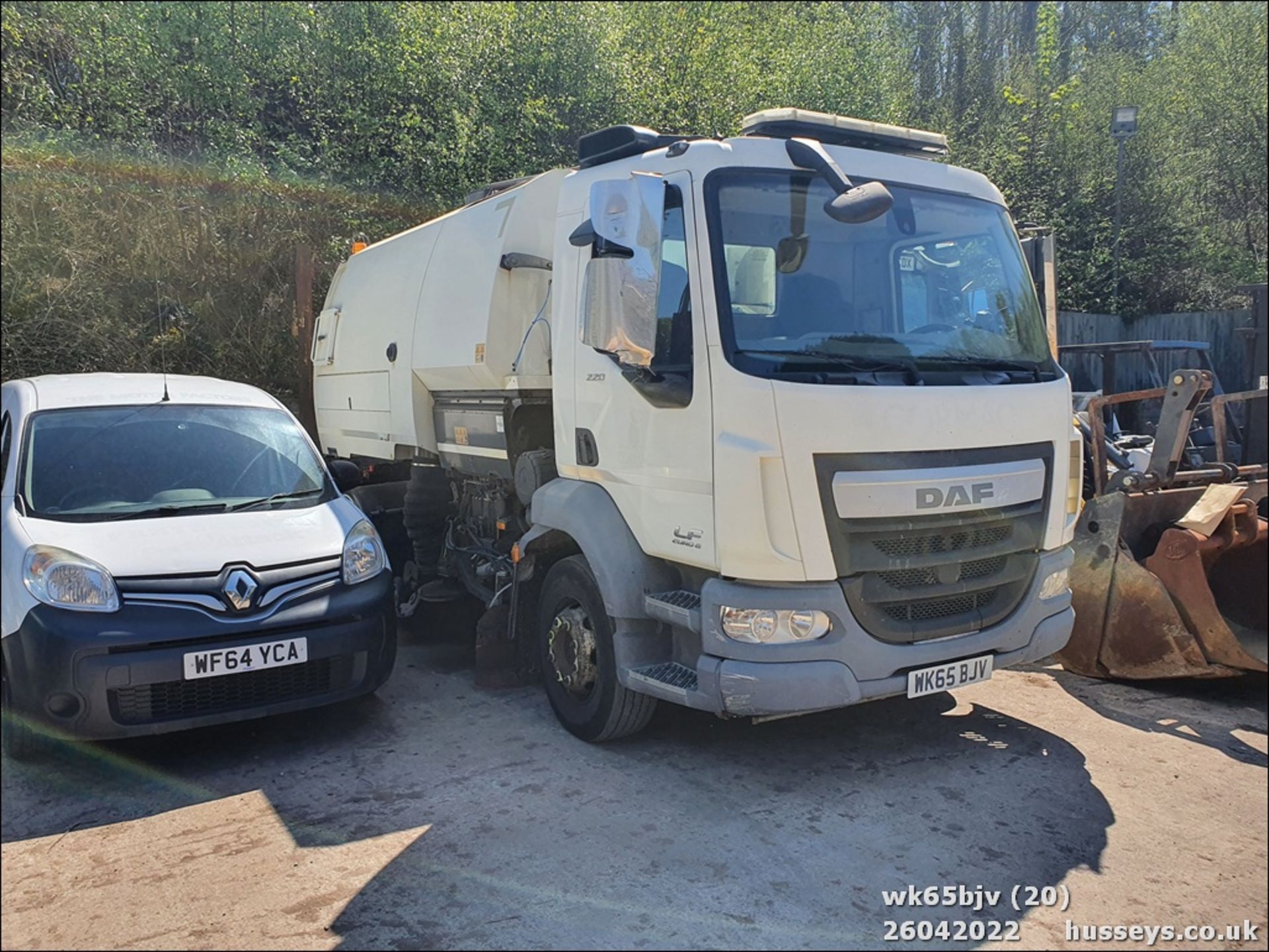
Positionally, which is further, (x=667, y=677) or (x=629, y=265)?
(x=667, y=677)

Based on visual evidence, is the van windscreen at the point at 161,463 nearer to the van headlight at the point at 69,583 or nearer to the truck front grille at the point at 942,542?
the van headlight at the point at 69,583

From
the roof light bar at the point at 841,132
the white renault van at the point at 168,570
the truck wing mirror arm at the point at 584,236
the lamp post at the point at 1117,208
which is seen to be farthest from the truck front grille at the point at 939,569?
the lamp post at the point at 1117,208

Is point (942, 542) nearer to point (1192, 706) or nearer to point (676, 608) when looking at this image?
point (676, 608)

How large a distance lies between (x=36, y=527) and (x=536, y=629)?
8.25 ft

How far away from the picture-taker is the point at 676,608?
4.07 meters

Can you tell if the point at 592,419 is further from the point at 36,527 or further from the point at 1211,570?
the point at 1211,570

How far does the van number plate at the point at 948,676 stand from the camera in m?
4.01

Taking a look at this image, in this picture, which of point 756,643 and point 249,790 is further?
point 249,790

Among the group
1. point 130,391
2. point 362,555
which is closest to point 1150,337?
point 362,555

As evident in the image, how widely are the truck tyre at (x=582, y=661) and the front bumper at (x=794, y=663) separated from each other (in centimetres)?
57

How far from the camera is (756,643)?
3.82 m

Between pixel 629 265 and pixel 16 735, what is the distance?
354 cm

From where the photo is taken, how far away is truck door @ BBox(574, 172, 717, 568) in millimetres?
3980

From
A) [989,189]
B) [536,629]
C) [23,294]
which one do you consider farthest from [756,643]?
[23,294]
